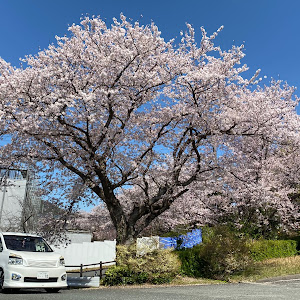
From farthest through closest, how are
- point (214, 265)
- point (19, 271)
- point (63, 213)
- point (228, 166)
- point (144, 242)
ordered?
point (63, 213) < point (228, 166) < point (214, 265) < point (144, 242) < point (19, 271)

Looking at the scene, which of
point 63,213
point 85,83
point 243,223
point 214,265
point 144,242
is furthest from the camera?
point 243,223

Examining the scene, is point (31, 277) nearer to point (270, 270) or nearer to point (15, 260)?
point (15, 260)

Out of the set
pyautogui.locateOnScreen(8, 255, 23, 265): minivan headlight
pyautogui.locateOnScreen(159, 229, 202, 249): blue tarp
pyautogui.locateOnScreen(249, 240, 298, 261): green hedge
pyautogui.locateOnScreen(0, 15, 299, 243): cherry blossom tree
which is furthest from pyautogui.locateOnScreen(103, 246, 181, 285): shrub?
pyautogui.locateOnScreen(249, 240, 298, 261): green hedge

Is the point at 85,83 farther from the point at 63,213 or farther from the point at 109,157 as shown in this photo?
the point at 63,213

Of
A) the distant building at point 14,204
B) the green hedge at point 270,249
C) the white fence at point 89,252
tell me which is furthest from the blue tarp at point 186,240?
the distant building at point 14,204

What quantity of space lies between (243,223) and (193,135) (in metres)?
8.18

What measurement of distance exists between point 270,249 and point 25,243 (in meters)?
12.7

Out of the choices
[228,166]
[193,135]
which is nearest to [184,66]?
[193,135]

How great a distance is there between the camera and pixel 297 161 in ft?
64.8

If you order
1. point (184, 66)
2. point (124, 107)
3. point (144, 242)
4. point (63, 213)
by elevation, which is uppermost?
point (184, 66)

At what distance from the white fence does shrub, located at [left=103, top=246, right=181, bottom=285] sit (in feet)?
52.3

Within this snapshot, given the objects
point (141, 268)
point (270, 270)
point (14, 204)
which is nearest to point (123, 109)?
point (141, 268)

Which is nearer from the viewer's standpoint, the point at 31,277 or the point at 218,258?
the point at 31,277

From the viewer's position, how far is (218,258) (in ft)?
43.6
